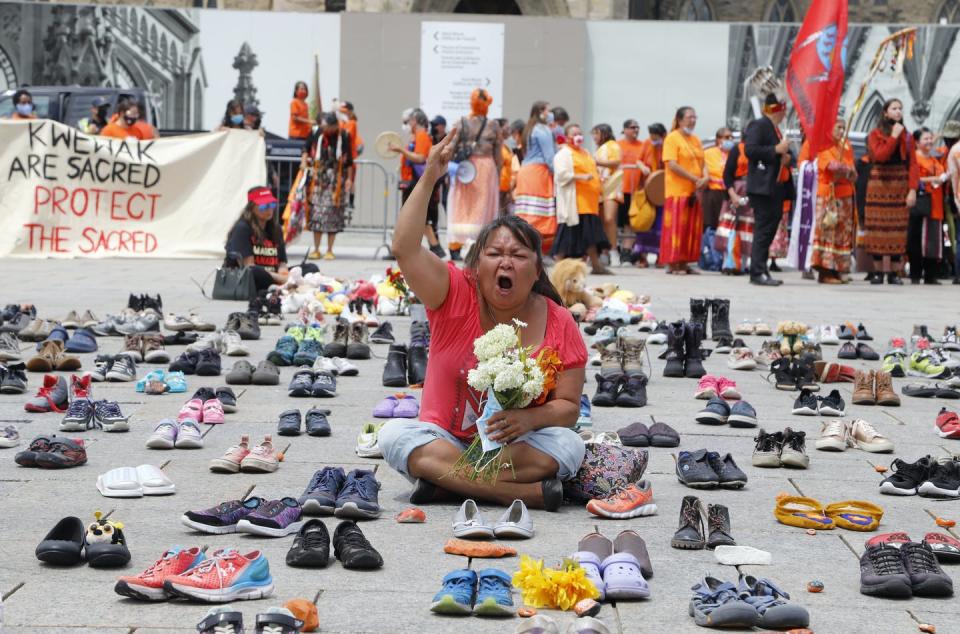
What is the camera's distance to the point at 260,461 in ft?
20.5

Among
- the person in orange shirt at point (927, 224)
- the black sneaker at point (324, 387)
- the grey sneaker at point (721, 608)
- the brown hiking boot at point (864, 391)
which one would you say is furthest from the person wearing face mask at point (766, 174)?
the grey sneaker at point (721, 608)

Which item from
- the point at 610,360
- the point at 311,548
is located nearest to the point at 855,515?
the point at 311,548

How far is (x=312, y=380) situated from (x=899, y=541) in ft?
14.5

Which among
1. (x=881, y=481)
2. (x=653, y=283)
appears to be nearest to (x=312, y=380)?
(x=881, y=481)

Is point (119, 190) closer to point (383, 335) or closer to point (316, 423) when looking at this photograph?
point (383, 335)

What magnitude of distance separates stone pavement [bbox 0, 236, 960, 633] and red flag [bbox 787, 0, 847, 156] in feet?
21.2

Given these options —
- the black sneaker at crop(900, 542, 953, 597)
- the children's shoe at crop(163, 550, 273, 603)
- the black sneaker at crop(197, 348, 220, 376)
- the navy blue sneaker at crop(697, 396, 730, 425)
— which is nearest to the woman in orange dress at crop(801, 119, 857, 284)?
the navy blue sneaker at crop(697, 396, 730, 425)

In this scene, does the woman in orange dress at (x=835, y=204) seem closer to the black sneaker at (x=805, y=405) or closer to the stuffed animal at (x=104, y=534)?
the black sneaker at (x=805, y=405)

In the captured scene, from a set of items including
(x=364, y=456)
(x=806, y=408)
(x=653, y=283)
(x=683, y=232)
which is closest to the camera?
(x=364, y=456)

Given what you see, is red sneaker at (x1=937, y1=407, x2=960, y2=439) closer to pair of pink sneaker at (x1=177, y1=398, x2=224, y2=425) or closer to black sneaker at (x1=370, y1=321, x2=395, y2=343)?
pair of pink sneaker at (x1=177, y1=398, x2=224, y2=425)

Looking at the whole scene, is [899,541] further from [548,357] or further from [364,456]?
[364,456]

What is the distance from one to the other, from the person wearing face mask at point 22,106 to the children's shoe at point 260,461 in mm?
14005

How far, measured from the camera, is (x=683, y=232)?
17.8 meters

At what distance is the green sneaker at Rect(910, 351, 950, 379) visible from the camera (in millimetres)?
9602
